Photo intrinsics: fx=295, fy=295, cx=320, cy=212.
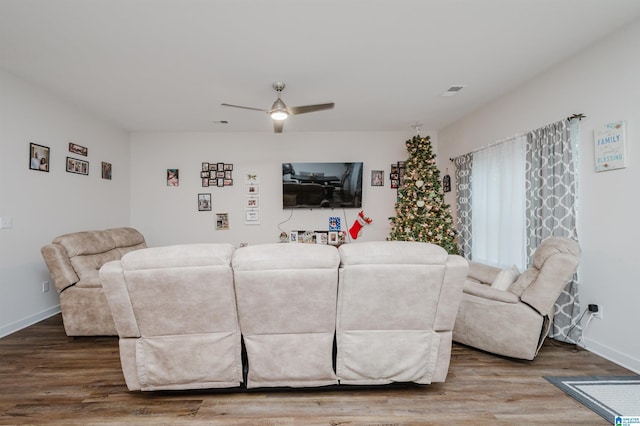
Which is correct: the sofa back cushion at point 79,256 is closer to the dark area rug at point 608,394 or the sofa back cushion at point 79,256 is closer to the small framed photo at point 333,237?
the small framed photo at point 333,237

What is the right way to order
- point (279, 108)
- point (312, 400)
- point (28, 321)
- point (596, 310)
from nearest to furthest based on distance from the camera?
point (312, 400) → point (596, 310) → point (279, 108) → point (28, 321)

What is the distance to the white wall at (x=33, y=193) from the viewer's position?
3.24 meters

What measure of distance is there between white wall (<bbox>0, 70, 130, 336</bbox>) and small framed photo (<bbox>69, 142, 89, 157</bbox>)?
6 cm

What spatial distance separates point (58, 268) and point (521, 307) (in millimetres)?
4514

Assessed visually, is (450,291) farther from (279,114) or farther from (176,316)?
(279,114)

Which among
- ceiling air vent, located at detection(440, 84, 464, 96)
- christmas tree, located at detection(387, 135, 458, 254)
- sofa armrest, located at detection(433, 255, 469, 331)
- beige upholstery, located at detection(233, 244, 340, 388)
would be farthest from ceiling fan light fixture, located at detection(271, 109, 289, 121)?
christmas tree, located at detection(387, 135, 458, 254)

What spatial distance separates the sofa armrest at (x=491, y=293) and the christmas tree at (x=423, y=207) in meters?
1.85

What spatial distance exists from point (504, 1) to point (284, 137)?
4.03 m

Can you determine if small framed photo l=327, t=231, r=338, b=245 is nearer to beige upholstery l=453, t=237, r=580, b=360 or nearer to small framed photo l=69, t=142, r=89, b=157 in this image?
beige upholstery l=453, t=237, r=580, b=360

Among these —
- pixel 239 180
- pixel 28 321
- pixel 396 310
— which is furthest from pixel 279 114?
pixel 28 321

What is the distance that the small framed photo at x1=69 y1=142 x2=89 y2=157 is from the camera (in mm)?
4132

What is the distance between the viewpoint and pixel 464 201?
15.7 ft

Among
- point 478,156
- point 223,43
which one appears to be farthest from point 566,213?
point 223,43

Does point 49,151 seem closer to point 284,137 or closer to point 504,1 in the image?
point 284,137
